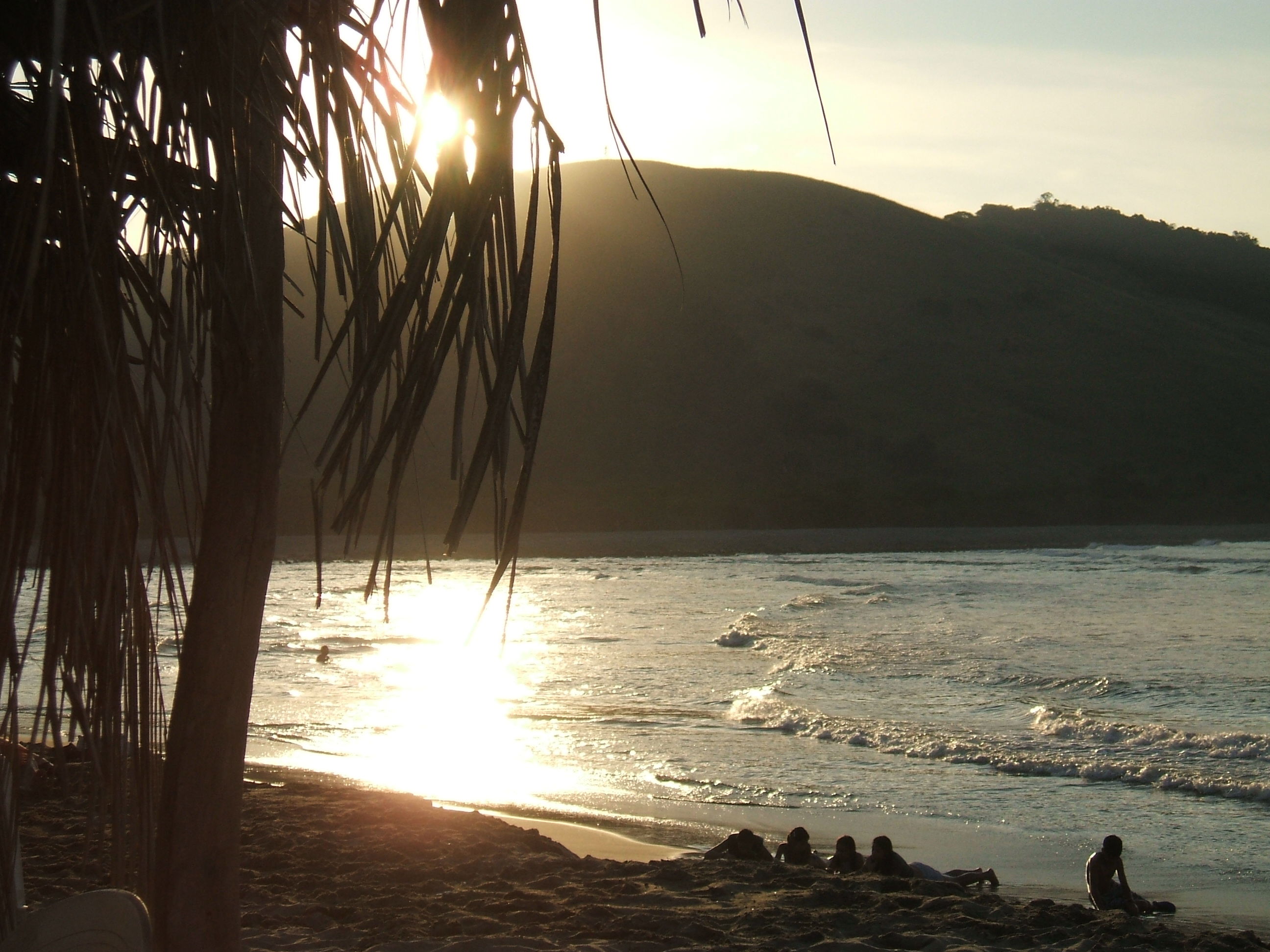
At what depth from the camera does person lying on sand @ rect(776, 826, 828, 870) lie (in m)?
6.91

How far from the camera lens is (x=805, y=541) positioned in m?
47.9

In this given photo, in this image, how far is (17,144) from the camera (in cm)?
Answer: 186

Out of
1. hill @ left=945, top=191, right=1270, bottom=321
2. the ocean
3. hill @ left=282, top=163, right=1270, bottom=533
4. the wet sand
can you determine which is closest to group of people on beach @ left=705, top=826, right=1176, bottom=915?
the wet sand

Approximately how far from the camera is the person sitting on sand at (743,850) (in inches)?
267

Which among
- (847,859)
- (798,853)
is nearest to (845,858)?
(847,859)

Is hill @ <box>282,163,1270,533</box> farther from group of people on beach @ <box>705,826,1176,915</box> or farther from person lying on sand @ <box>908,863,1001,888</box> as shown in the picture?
person lying on sand @ <box>908,863,1001,888</box>

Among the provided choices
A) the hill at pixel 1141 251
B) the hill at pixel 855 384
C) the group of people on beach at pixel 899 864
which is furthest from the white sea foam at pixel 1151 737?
the hill at pixel 1141 251

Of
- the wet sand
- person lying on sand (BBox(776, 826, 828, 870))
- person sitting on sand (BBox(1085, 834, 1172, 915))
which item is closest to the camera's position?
the wet sand

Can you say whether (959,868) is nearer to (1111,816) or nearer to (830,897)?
(830,897)

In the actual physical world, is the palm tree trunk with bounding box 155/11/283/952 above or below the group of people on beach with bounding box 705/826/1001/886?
above

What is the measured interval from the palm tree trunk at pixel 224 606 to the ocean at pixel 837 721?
0.49 meters

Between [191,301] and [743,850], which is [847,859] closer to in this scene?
[743,850]

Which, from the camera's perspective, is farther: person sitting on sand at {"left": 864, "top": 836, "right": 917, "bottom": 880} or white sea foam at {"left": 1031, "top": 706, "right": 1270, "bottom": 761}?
white sea foam at {"left": 1031, "top": 706, "right": 1270, "bottom": 761}

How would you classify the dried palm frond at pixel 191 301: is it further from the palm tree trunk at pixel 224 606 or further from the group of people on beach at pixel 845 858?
the group of people on beach at pixel 845 858
